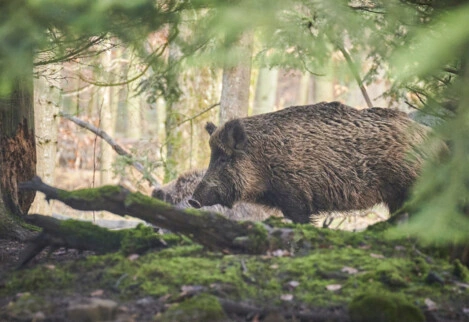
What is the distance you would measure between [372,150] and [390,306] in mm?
3783

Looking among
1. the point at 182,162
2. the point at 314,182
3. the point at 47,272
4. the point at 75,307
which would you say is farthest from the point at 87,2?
the point at 182,162

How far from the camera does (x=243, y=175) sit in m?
8.25

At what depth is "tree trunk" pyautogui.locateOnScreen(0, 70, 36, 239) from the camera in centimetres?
691

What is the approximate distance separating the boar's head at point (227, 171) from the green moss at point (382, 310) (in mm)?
3880

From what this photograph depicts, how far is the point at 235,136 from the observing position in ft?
26.9

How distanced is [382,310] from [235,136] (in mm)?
4057

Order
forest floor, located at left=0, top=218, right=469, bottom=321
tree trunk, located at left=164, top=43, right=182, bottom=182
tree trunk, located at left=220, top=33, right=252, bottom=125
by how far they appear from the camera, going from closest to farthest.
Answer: forest floor, located at left=0, top=218, right=469, bottom=321 → tree trunk, located at left=220, top=33, right=252, bottom=125 → tree trunk, located at left=164, top=43, right=182, bottom=182

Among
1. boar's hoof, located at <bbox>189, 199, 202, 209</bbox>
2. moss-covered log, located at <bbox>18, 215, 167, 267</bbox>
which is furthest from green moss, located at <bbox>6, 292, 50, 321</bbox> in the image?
boar's hoof, located at <bbox>189, 199, 202, 209</bbox>

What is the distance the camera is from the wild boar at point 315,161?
7.98m

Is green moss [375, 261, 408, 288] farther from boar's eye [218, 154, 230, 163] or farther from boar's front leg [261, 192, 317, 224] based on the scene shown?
boar's eye [218, 154, 230, 163]

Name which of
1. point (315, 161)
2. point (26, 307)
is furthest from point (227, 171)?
point (26, 307)

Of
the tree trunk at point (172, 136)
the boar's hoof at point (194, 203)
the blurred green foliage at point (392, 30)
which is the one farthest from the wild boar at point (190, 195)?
the tree trunk at point (172, 136)

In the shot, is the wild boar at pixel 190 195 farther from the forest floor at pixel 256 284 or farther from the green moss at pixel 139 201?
the green moss at pixel 139 201

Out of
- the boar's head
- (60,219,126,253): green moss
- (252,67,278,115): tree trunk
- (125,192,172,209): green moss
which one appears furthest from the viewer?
(252,67,278,115): tree trunk
